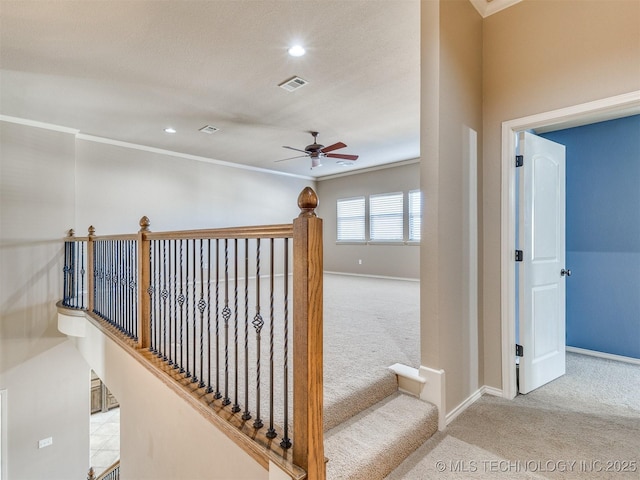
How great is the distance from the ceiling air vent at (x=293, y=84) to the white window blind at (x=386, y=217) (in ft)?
13.8

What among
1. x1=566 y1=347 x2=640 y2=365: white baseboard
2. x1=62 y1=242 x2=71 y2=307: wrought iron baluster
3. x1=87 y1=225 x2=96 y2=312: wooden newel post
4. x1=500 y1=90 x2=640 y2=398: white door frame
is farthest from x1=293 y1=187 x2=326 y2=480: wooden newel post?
x1=62 y1=242 x2=71 y2=307: wrought iron baluster

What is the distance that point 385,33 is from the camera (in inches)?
106

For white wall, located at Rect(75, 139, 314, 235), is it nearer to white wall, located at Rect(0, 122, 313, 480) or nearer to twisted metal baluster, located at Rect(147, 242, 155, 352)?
white wall, located at Rect(0, 122, 313, 480)

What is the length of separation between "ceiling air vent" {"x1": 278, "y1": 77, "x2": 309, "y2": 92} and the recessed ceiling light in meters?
0.45

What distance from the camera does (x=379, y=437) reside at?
1711 millimetres

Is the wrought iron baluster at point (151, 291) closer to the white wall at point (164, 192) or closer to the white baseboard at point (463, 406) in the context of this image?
the white baseboard at point (463, 406)

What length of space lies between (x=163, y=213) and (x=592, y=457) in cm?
648

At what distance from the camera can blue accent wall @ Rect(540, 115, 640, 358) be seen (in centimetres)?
318

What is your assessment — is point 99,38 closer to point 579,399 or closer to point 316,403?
point 316,403

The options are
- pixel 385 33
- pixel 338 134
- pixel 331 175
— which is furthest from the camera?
pixel 331 175

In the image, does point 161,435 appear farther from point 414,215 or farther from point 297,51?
point 414,215

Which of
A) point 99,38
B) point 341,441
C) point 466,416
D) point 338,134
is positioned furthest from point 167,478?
point 338,134

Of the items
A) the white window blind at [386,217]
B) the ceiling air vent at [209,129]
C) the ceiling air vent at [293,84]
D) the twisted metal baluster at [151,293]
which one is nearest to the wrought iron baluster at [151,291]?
the twisted metal baluster at [151,293]

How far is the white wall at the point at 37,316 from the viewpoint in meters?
4.37
